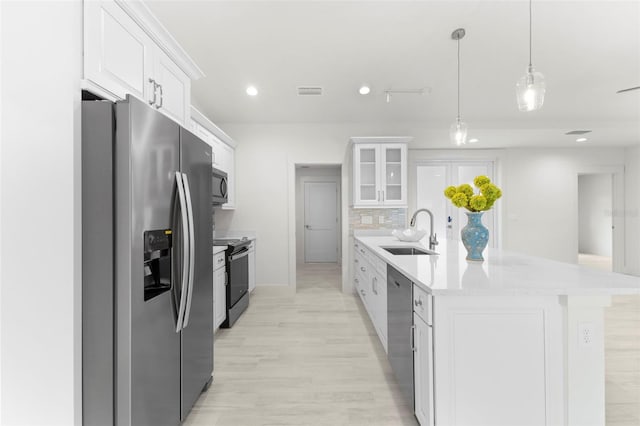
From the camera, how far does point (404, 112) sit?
466 cm

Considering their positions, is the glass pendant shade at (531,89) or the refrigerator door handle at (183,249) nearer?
the refrigerator door handle at (183,249)

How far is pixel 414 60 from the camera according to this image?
356cm

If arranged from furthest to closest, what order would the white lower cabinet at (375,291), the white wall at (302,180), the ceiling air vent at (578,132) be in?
the white wall at (302,180), the ceiling air vent at (578,132), the white lower cabinet at (375,291)

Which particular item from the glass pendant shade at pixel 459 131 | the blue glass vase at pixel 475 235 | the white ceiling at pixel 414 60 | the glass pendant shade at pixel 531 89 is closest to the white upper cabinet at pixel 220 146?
the white ceiling at pixel 414 60

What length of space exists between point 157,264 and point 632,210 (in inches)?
316

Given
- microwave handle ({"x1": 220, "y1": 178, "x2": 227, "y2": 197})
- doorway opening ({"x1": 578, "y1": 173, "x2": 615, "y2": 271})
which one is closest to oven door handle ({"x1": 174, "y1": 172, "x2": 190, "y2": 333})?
microwave handle ({"x1": 220, "y1": 178, "x2": 227, "y2": 197})

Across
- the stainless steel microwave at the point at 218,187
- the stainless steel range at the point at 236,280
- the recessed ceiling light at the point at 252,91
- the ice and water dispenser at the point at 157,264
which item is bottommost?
the stainless steel range at the point at 236,280

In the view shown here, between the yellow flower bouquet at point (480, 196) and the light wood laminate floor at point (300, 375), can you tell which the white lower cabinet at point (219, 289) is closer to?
the light wood laminate floor at point (300, 375)

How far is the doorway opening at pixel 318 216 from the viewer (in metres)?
7.98

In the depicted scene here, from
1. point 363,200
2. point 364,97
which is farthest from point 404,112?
point 363,200

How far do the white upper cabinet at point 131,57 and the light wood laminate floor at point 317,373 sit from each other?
190cm

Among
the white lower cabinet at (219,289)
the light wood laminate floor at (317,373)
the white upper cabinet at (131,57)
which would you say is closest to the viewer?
the white upper cabinet at (131,57)

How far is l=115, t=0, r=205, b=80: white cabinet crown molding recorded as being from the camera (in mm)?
1540

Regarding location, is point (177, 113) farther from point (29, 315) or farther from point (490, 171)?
point (490, 171)
